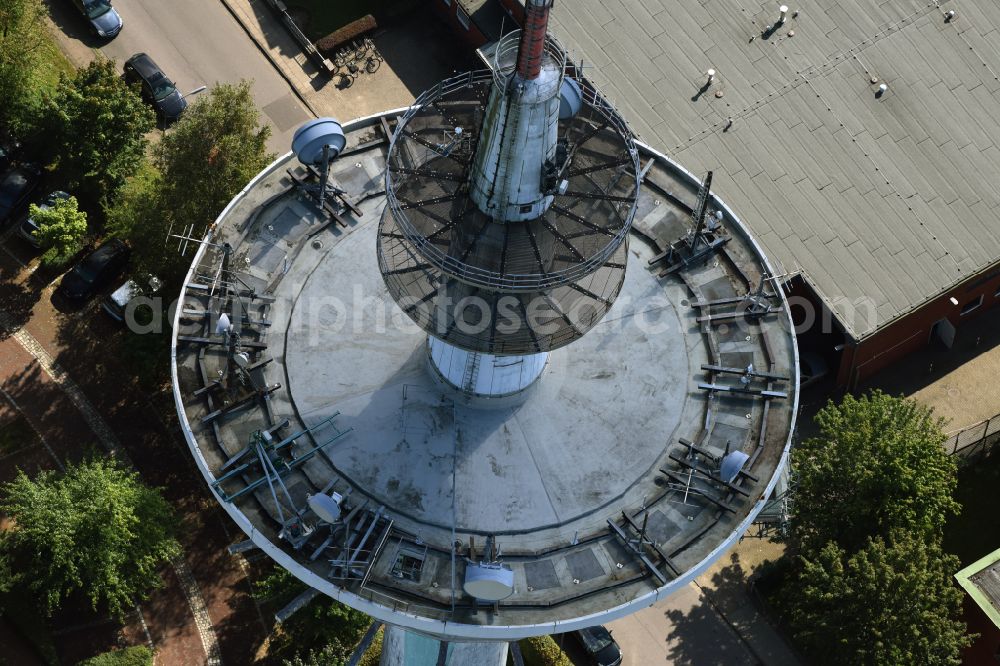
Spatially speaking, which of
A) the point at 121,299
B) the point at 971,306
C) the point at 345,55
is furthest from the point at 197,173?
the point at 971,306

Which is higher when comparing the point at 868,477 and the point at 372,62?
the point at 372,62

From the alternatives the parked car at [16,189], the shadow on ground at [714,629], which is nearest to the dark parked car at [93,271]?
the parked car at [16,189]

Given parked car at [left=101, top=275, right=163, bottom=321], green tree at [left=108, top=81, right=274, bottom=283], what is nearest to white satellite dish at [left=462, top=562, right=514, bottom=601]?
green tree at [left=108, top=81, right=274, bottom=283]

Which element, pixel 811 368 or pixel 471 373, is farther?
pixel 811 368

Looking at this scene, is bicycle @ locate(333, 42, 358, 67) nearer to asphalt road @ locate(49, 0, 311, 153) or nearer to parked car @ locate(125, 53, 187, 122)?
asphalt road @ locate(49, 0, 311, 153)

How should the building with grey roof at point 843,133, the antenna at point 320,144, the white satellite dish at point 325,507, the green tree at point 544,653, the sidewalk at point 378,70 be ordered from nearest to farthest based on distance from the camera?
the white satellite dish at point 325,507 → the antenna at point 320,144 → the green tree at point 544,653 → the building with grey roof at point 843,133 → the sidewalk at point 378,70

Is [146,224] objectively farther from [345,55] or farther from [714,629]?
[714,629]

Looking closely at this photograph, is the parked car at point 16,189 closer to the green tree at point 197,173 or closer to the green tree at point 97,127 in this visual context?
the green tree at point 97,127
